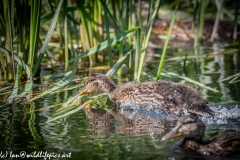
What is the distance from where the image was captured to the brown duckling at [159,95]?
23.3ft

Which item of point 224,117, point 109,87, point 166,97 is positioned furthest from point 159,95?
point 109,87

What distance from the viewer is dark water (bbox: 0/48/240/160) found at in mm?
5477

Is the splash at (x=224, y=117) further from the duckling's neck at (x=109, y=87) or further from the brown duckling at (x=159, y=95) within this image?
the duckling's neck at (x=109, y=87)

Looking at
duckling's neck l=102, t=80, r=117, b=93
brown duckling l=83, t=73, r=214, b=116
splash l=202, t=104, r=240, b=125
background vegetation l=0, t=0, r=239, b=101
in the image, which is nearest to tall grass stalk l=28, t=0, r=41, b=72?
background vegetation l=0, t=0, r=239, b=101

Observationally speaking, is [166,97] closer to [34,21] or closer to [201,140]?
[201,140]

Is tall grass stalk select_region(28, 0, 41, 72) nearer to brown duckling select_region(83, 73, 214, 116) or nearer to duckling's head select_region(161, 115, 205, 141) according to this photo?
brown duckling select_region(83, 73, 214, 116)

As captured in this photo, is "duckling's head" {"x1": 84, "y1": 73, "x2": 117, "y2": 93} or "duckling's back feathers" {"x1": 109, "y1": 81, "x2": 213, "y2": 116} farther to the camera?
"duckling's head" {"x1": 84, "y1": 73, "x2": 117, "y2": 93}

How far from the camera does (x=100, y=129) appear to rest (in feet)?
21.1

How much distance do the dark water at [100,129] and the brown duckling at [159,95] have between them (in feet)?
0.64

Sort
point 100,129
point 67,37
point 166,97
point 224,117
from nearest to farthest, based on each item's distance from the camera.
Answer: point 100,129
point 224,117
point 166,97
point 67,37

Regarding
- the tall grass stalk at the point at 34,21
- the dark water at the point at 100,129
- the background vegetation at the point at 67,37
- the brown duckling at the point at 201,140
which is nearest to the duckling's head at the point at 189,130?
the brown duckling at the point at 201,140

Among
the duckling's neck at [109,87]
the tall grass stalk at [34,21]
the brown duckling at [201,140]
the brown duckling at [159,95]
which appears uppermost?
the tall grass stalk at [34,21]

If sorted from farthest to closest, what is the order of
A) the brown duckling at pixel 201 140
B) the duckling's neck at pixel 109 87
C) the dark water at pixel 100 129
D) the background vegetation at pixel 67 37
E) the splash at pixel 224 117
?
1. the duckling's neck at pixel 109 87
2. the background vegetation at pixel 67 37
3. the splash at pixel 224 117
4. the dark water at pixel 100 129
5. the brown duckling at pixel 201 140

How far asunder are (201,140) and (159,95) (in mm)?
1814
